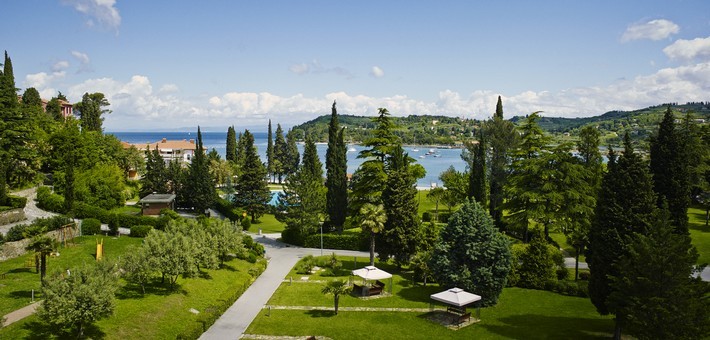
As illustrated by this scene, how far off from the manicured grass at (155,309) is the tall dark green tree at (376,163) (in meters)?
15.1

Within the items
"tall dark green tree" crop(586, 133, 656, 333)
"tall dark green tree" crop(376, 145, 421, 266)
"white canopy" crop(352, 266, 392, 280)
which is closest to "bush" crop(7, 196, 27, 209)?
"white canopy" crop(352, 266, 392, 280)

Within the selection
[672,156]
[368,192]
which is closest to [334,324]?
[368,192]

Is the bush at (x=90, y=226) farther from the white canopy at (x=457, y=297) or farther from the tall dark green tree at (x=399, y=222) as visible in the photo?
the white canopy at (x=457, y=297)

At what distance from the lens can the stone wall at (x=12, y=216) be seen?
133 feet

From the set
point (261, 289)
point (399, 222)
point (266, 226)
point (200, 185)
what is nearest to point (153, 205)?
point (200, 185)

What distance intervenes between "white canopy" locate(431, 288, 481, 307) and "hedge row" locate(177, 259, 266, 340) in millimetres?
13142

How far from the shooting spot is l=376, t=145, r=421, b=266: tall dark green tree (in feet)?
128

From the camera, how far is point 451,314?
29.1m

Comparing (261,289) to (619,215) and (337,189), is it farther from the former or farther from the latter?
(619,215)

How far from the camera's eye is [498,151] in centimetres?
5709

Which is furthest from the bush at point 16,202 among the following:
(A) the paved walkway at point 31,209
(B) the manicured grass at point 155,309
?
(B) the manicured grass at point 155,309

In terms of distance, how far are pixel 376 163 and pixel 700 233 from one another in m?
32.9

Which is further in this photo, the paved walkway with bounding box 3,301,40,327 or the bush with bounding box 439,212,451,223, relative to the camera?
the bush with bounding box 439,212,451,223

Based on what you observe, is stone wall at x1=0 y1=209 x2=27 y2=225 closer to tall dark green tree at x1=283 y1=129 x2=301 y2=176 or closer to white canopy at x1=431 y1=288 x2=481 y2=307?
white canopy at x1=431 y1=288 x2=481 y2=307
